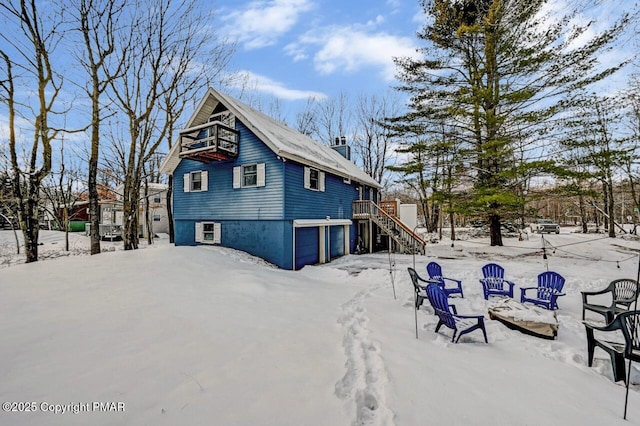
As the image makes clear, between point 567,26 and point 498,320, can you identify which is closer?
point 498,320

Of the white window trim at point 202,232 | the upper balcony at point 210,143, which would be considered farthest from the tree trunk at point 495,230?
the white window trim at point 202,232

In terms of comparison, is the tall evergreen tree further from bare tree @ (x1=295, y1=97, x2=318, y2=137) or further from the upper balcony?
bare tree @ (x1=295, y1=97, x2=318, y2=137)

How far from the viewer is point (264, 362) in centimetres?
338

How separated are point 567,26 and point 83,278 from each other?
22082mm

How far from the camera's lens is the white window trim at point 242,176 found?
1181 centimetres

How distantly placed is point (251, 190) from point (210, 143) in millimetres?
3763

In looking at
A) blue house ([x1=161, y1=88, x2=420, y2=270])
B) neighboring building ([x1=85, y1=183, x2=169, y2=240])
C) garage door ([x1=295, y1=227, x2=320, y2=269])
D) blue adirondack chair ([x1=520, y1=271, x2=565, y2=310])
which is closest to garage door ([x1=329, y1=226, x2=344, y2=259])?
blue house ([x1=161, y1=88, x2=420, y2=270])

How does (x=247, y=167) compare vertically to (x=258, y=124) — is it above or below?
below

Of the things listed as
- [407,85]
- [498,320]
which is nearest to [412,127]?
[407,85]

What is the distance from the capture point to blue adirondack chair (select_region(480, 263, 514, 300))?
23.6 ft

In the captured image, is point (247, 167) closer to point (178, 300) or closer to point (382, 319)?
point (178, 300)

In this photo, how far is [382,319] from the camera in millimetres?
5410

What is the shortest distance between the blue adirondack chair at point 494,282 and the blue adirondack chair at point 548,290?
1.62ft

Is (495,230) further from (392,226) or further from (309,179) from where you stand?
(309,179)
